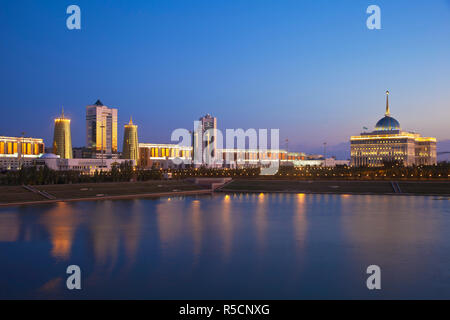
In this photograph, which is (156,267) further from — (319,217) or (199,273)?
(319,217)

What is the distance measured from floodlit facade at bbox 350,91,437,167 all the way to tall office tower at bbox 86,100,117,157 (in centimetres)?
Result: 9510

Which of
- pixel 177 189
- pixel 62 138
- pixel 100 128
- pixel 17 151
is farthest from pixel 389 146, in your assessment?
pixel 100 128

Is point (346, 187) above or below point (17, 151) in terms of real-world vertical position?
below

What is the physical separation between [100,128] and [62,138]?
5143cm

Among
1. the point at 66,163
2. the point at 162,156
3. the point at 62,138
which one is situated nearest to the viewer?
the point at 66,163

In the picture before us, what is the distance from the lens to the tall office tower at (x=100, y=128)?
169125 millimetres

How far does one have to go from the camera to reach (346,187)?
2014 inches

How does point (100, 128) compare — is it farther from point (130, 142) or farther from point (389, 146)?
point (389, 146)

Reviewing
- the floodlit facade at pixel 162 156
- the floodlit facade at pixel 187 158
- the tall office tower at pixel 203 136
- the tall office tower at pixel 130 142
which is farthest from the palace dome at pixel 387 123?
the tall office tower at pixel 130 142

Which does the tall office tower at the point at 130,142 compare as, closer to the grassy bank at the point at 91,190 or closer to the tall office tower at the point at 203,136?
the tall office tower at the point at 203,136
